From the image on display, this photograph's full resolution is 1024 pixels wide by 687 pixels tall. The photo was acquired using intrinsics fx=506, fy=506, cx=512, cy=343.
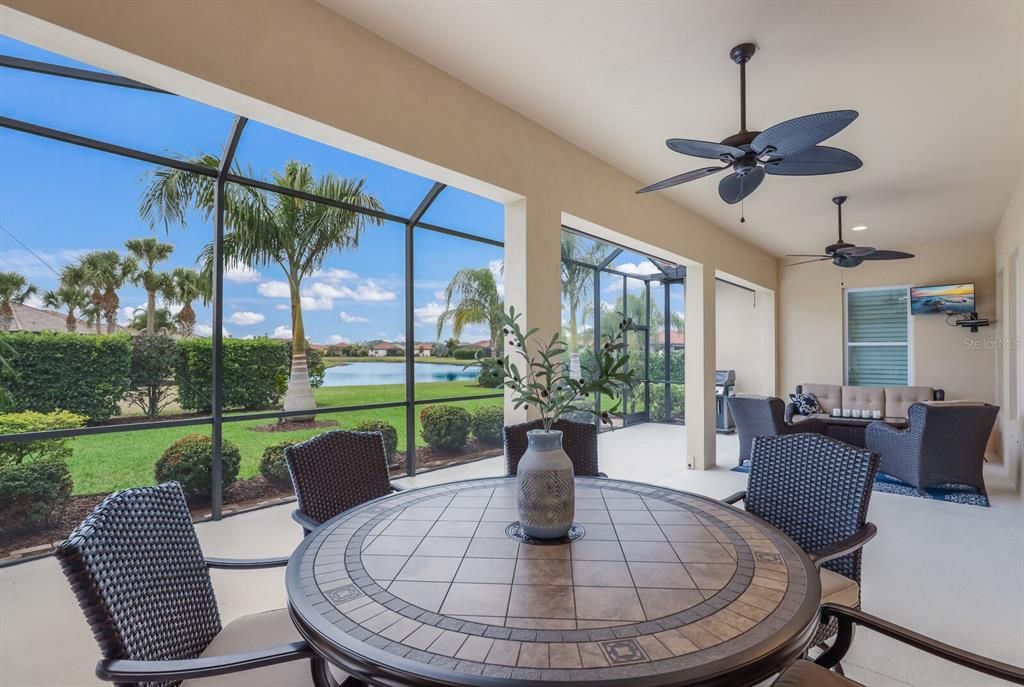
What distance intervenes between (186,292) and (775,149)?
486 centimetres

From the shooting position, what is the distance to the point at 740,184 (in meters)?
3.09

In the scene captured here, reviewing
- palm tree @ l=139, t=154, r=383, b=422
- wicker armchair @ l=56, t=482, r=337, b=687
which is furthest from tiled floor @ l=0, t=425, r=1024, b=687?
palm tree @ l=139, t=154, r=383, b=422

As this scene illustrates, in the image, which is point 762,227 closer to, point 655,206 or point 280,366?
point 655,206

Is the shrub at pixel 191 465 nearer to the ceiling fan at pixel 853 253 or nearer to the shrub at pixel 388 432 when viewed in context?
the shrub at pixel 388 432

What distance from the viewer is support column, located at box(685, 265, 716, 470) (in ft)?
19.6

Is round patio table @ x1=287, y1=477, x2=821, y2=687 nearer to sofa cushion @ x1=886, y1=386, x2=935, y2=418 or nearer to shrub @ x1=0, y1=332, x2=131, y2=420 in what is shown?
shrub @ x1=0, y1=332, x2=131, y2=420

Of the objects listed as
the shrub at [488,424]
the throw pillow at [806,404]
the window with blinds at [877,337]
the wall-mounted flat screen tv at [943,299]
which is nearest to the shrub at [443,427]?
the shrub at [488,424]

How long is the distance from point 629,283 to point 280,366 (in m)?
5.64

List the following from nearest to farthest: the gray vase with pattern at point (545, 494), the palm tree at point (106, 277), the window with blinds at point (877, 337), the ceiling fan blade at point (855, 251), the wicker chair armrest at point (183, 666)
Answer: the wicker chair armrest at point (183, 666), the gray vase with pattern at point (545, 494), the palm tree at point (106, 277), the ceiling fan blade at point (855, 251), the window with blinds at point (877, 337)

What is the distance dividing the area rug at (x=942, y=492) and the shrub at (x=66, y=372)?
5.74m

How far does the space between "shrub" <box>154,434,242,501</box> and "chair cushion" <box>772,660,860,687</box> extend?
4439 mm

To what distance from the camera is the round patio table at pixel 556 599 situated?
0.96m

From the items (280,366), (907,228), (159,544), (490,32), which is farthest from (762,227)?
(159,544)

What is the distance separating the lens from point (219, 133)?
4.08m
